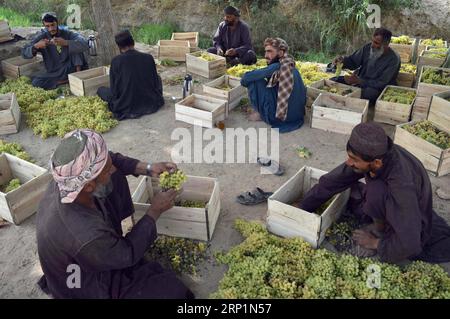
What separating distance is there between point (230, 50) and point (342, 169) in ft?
18.2

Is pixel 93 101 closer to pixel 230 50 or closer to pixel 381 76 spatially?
pixel 230 50

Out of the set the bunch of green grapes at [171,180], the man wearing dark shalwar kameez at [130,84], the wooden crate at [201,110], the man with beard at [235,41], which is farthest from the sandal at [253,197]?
the man with beard at [235,41]

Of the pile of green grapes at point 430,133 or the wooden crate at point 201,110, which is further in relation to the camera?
the wooden crate at point 201,110

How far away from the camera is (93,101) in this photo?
23.7 ft

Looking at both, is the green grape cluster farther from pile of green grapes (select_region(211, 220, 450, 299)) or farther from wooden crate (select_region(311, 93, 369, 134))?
wooden crate (select_region(311, 93, 369, 134))

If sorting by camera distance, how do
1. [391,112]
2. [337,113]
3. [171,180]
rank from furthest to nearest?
[391,112] < [337,113] < [171,180]

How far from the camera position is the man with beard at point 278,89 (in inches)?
237

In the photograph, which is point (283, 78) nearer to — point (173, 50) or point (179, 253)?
point (179, 253)

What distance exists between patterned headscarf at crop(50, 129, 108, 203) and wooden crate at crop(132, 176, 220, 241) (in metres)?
1.21

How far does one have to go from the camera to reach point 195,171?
552 centimetres

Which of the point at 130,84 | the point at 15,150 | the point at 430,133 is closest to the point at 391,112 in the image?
the point at 430,133

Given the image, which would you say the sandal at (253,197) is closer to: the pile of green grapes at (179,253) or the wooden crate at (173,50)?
the pile of green grapes at (179,253)

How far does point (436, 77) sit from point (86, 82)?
585 cm

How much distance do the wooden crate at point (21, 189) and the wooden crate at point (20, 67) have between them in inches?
157
